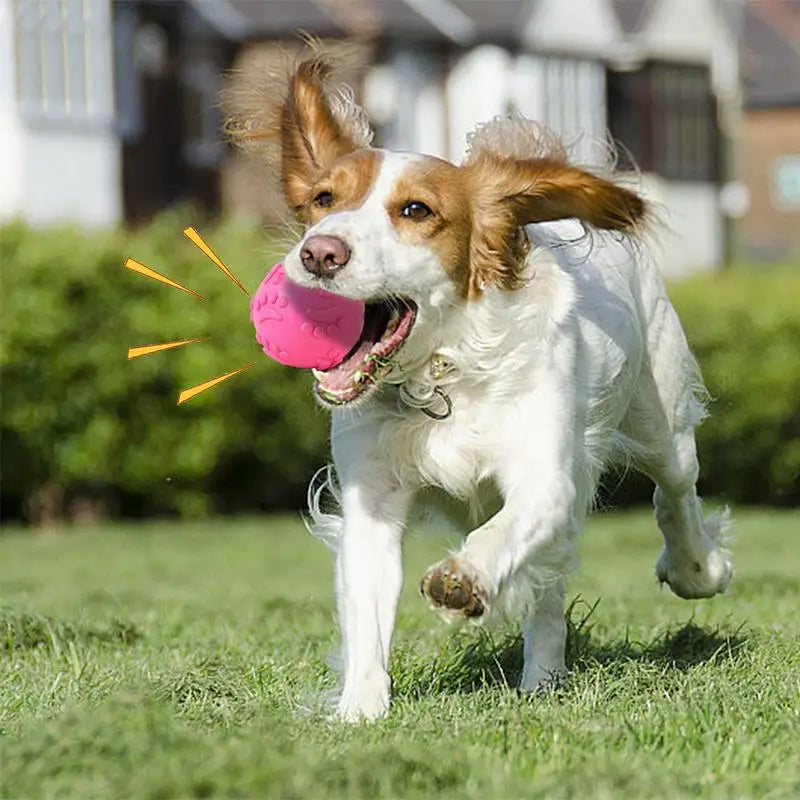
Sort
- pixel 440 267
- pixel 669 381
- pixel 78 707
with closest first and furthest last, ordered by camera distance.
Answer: pixel 78 707 < pixel 440 267 < pixel 669 381

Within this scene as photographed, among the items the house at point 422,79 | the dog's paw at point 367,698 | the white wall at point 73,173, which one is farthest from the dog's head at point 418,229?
the white wall at point 73,173

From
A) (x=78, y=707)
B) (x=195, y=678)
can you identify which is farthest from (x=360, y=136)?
(x=78, y=707)

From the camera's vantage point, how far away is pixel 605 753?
4.07 m

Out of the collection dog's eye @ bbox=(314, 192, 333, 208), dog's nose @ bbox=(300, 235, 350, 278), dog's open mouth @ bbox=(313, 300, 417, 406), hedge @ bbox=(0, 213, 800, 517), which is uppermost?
dog's eye @ bbox=(314, 192, 333, 208)

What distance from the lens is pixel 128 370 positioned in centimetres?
1476

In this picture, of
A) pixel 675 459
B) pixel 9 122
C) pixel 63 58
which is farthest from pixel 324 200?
pixel 63 58

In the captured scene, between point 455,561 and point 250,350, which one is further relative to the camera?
Answer: point 250,350

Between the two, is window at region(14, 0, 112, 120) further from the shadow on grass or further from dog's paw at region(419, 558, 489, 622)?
dog's paw at region(419, 558, 489, 622)

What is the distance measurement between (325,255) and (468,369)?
0.58 metres

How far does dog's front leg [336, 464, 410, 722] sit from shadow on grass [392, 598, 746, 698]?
27cm

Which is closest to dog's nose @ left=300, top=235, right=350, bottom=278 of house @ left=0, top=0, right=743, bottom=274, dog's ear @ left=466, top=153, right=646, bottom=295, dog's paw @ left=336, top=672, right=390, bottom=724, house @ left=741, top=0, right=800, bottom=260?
dog's ear @ left=466, top=153, right=646, bottom=295

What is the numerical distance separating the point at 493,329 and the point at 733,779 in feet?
5.13

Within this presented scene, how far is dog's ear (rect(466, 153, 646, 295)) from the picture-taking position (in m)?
5.10

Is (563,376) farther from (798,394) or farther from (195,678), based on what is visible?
(798,394)
